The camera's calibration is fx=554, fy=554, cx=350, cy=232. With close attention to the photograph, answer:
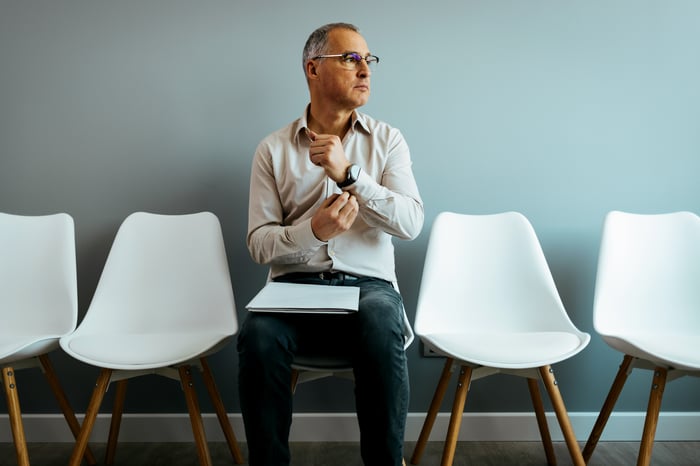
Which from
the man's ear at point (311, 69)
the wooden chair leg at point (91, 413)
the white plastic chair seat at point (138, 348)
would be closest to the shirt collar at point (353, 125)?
the man's ear at point (311, 69)

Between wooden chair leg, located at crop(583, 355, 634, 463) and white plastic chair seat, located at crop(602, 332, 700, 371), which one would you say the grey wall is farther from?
white plastic chair seat, located at crop(602, 332, 700, 371)

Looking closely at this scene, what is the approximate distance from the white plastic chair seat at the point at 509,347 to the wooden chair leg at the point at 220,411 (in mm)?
706

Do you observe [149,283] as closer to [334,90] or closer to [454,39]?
[334,90]

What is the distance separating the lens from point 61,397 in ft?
5.95

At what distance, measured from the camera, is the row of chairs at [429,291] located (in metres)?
1.72

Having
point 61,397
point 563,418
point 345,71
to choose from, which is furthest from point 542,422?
point 61,397

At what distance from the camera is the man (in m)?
1.27

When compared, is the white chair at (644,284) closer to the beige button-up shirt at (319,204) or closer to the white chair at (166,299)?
the beige button-up shirt at (319,204)

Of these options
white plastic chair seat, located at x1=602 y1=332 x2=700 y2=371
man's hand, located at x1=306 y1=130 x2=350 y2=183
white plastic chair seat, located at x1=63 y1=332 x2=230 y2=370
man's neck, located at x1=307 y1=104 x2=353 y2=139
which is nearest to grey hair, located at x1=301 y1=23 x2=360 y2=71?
man's neck, located at x1=307 y1=104 x2=353 y2=139

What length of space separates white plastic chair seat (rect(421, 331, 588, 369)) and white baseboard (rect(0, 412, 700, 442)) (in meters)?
0.60

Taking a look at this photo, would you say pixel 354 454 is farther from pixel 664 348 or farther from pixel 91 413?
pixel 664 348

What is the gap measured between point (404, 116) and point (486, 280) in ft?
2.28

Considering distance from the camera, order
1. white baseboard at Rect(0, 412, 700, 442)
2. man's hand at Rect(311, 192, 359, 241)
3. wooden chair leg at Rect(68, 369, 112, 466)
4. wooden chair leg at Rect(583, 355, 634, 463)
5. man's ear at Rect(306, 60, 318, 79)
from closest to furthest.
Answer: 1. man's hand at Rect(311, 192, 359, 241)
2. wooden chair leg at Rect(68, 369, 112, 466)
3. man's ear at Rect(306, 60, 318, 79)
4. wooden chair leg at Rect(583, 355, 634, 463)
5. white baseboard at Rect(0, 412, 700, 442)

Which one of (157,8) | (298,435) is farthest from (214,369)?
(157,8)
